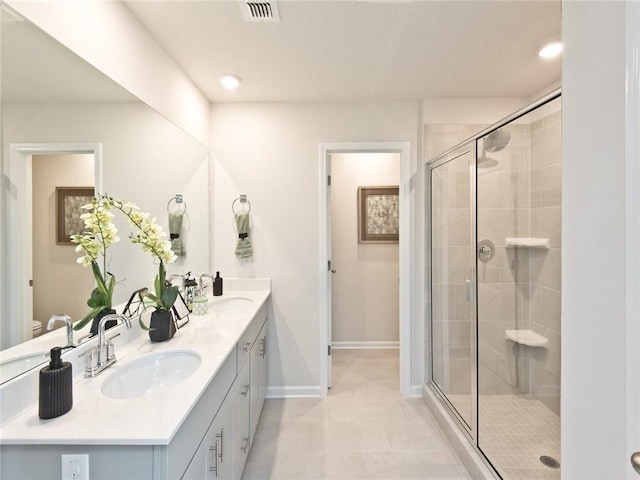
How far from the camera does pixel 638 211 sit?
705 millimetres

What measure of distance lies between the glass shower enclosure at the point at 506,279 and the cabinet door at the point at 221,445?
147cm

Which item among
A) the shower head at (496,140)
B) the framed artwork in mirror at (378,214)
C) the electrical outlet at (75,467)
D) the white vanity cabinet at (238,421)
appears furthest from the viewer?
the framed artwork in mirror at (378,214)

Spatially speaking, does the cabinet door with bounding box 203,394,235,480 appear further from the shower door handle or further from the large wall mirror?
the shower door handle

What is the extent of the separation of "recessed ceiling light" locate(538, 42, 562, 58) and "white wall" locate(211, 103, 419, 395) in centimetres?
94

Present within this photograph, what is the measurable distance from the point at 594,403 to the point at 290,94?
8.45ft

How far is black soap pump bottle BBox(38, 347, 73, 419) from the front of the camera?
93cm

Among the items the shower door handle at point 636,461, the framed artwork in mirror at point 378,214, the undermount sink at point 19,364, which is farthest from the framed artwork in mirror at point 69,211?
the framed artwork in mirror at point 378,214

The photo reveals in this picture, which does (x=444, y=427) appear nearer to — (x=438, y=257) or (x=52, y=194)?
(x=438, y=257)

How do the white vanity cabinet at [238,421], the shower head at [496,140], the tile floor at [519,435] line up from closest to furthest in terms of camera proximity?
the white vanity cabinet at [238,421] < the tile floor at [519,435] < the shower head at [496,140]

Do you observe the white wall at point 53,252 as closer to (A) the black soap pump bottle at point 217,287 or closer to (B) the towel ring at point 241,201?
(A) the black soap pump bottle at point 217,287

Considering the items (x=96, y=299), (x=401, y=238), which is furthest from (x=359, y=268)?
(x=96, y=299)

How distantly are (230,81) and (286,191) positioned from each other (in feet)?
3.06

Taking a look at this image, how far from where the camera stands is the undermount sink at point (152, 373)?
1262 mm

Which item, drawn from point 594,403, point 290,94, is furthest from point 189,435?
point 290,94
